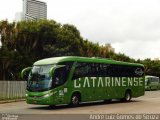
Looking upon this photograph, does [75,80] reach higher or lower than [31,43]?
lower

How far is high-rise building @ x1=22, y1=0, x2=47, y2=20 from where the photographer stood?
124819mm

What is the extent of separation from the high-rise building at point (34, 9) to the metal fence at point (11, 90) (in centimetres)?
8656

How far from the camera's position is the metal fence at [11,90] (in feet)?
108

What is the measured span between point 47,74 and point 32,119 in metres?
6.57

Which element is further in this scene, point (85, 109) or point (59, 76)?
point (59, 76)

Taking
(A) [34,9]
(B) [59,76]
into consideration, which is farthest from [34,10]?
(B) [59,76]

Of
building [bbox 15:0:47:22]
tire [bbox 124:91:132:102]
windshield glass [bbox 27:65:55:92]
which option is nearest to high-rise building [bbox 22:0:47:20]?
building [bbox 15:0:47:22]

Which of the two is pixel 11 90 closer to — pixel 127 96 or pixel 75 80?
pixel 127 96

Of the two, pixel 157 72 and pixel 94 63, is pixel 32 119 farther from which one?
pixel 157 72

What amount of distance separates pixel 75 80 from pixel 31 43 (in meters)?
26.8

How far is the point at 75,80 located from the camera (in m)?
24.5

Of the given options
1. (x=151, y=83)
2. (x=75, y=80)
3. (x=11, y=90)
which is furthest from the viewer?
(x=151, y=83)

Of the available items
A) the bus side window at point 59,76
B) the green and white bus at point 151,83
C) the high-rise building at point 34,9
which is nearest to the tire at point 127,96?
the bus side window at point 59,76

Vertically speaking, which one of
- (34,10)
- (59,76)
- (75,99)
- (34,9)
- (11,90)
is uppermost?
(34,9)
